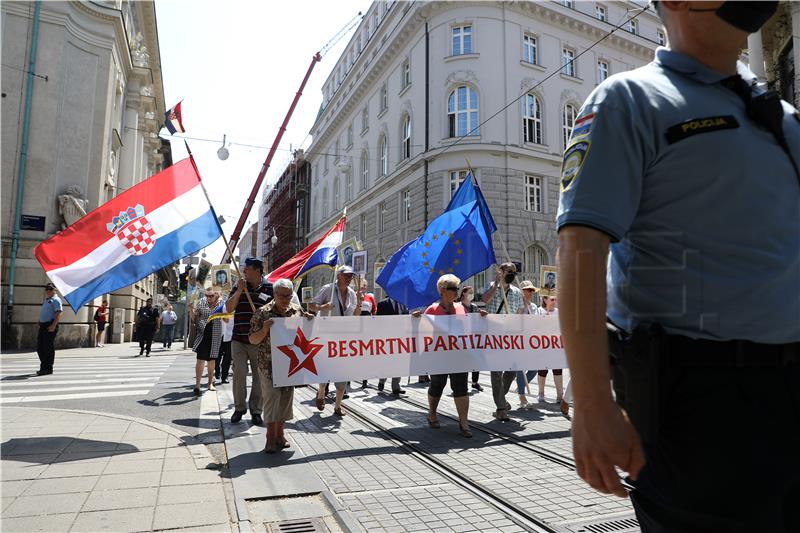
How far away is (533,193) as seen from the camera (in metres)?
29.7

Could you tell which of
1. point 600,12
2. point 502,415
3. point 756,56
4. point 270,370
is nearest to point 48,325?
point 270,370

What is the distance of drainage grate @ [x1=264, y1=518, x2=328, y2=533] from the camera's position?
3.64 meters

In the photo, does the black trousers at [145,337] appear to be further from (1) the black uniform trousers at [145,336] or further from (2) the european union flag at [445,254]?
(2) the european union flag at [445,254]

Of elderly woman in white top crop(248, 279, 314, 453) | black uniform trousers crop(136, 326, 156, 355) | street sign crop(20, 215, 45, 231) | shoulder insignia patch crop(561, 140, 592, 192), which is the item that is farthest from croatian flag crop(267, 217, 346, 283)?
street sign crop(20, 215, 45, 231)

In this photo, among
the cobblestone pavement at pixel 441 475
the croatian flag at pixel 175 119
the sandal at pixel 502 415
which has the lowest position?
the cobblestone pavement at pixel 441 475

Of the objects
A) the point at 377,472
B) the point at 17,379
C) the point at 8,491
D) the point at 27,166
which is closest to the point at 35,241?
the point at 27,166

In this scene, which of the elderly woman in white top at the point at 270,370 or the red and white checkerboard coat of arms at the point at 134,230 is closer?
the elderly woman in white top at the point at 270,370

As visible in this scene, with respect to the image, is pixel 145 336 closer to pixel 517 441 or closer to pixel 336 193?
pixel 517 441

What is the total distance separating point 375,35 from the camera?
3953 centimetres

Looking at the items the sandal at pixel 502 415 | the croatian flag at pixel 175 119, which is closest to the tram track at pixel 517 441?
the sandal at pixel 502 415

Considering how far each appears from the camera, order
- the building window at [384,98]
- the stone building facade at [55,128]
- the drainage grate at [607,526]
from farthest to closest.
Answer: the building window at [384,98], the stone building facade at [55,128], the drainage grate at [607,526]

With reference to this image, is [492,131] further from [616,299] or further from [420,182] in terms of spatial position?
[616,299]

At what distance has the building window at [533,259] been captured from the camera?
28.6 metres

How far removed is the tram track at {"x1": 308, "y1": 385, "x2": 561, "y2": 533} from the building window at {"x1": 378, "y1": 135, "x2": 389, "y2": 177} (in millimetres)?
31265
